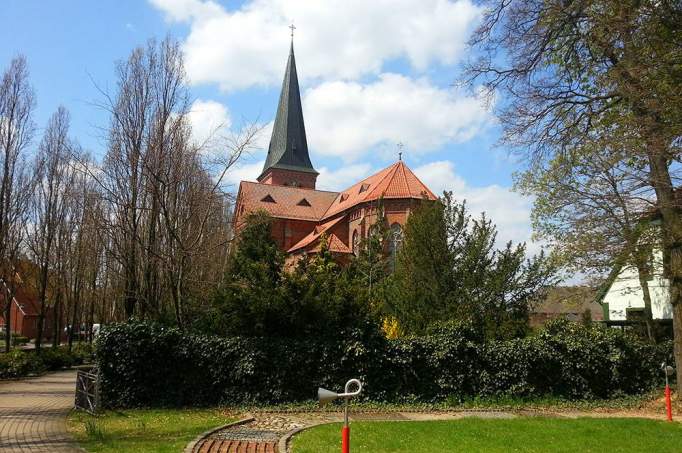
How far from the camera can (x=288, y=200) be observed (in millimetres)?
60500

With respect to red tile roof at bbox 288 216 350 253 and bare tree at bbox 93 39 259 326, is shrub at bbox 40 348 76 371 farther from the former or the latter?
red tile roof at bbox 288 216 350 253

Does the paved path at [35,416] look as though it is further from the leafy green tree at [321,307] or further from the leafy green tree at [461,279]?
the leafy green tree at [461,279]

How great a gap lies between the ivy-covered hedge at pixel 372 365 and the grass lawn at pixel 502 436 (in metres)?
3.10

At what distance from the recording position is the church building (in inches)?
1747

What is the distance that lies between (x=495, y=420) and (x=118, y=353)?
29.7 ft

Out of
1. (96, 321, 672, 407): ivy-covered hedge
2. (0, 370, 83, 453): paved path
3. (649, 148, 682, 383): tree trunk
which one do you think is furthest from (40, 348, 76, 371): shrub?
(649, 148, 682, 383): tree trunk

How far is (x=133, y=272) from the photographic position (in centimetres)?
1748

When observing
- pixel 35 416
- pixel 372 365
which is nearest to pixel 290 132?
pixel 372 365


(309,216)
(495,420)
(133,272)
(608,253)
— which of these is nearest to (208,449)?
(495,420)

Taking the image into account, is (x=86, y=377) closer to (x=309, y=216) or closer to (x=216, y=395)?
(x=216, y=395)

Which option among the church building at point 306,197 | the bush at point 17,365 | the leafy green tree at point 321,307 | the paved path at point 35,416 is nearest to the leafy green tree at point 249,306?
the leafy green tree at point 321,307

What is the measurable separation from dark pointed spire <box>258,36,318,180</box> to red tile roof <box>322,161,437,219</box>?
1475 centimetres

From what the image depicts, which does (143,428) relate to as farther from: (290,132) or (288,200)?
(290,132)

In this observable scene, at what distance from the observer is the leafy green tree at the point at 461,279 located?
1891cm
